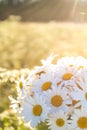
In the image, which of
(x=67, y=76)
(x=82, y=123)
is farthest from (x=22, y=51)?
(x=82, y=123)

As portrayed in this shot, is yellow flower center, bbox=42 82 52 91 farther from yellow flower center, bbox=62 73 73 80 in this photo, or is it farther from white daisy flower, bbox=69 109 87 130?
white daisy flower, bbox=69 109 87 130

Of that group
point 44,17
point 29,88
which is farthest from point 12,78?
point 44,17

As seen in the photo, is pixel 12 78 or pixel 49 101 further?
pixel 12 78

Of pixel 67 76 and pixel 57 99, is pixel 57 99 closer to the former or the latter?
pixel 57 99

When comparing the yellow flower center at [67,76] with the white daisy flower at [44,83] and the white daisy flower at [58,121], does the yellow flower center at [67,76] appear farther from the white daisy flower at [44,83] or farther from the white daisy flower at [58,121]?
the white daisy flower at [58,121]

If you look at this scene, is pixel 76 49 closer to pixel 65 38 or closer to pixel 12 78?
pixel 65 38

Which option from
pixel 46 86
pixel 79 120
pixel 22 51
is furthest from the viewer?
pixel 22 51

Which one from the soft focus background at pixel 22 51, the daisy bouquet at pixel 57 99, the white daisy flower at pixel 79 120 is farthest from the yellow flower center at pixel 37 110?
the soft focus background at pixel 22 51
